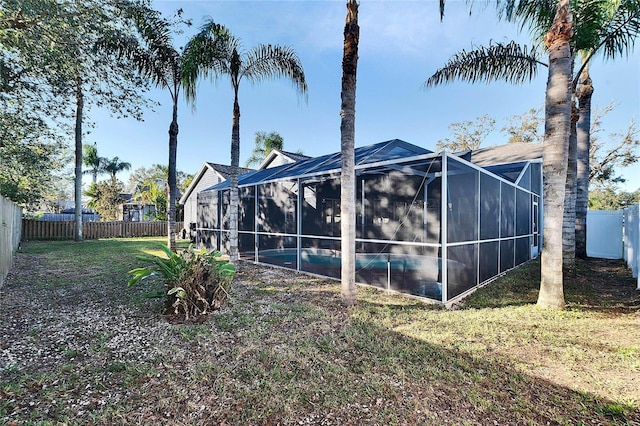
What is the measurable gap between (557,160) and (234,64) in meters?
7.14

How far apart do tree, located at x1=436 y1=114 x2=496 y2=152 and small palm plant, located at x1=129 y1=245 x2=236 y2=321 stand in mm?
25420

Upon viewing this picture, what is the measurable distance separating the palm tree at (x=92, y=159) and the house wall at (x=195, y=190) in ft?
36.9

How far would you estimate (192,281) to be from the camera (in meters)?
4.62

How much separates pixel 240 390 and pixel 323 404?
2.46 ft

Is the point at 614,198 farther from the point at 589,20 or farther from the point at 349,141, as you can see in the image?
the point at 349,141

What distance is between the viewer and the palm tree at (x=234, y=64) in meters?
7.39

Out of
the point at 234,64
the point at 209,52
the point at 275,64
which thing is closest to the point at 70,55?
the point at 209,52

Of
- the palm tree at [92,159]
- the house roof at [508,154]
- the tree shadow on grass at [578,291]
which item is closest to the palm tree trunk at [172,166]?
the tree shadow on grass at [578,291]

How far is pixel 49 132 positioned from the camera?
11.1 m

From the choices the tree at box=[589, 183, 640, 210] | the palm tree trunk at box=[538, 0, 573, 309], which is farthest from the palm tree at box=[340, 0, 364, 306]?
the tree at box=[589, 183, 640, 210]

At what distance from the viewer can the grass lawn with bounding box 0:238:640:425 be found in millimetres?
2418

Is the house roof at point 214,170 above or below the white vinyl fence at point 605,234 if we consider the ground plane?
above

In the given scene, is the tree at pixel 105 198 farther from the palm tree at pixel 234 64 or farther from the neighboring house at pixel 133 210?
the palm tree at pixel 234 64

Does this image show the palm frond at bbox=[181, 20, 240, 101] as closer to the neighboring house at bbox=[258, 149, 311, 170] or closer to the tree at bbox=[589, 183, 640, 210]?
the neighboring house at bbox=[258, 149, 311, 170]
